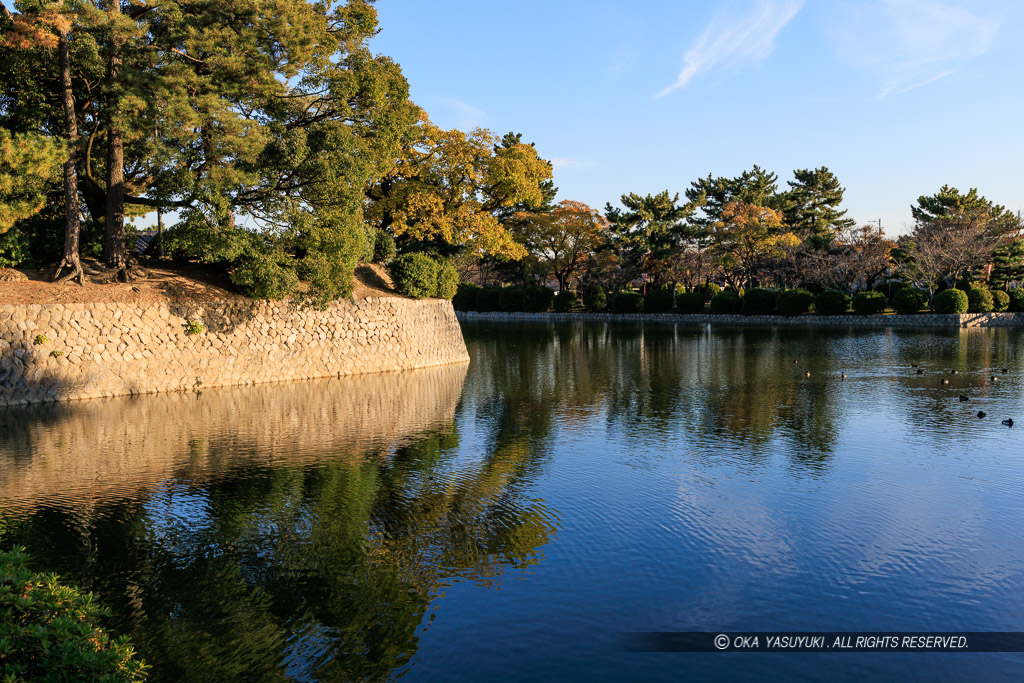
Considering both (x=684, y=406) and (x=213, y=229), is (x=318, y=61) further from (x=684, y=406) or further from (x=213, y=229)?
(x=684, y=406)

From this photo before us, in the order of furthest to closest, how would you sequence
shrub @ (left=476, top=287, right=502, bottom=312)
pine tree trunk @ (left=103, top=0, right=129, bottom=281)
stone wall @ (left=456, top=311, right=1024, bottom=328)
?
shrub @ (left=476, top=287, right=502, bottom=312) → stone wall @ (left=456, top=311, right=1024, bottom=328) → pine tree trunk @ (left=103, top=0, right=129, bottom=281)

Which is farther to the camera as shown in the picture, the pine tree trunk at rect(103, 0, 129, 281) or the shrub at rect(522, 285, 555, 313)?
the shrub at rect(522, 285, 555, 313)

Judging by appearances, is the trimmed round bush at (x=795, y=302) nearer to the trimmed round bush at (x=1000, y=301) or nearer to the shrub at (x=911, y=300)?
the shrub at (x=911, y=300)

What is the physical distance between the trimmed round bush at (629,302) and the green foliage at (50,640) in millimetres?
66868

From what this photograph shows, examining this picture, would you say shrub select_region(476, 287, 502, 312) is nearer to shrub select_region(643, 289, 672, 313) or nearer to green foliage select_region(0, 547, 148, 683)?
shrub select_region(643, 289, 672, 313)

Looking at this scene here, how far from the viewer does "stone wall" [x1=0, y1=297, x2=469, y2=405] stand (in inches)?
749

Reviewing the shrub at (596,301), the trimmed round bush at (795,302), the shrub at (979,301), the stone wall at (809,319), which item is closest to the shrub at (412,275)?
the stone wall at (809,319)

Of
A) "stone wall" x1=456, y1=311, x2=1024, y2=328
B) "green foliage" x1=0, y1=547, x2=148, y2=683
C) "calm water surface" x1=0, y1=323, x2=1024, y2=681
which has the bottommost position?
"calm water surface" x1=0, y1=323, x2=1024, y2=681

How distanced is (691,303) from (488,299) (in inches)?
884

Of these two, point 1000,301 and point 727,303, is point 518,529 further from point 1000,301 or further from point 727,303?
point 727,303

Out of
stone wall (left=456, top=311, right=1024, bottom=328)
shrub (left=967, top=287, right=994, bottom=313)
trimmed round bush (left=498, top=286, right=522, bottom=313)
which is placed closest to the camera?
stone wall (left=456, top=311, right=1024, bottom=328)

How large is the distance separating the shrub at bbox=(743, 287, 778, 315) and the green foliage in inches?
2433

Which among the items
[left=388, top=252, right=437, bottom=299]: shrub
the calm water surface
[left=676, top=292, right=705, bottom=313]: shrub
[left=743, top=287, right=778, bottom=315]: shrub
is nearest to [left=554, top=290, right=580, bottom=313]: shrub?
[left=676, top=292, right=705, bottom=313]: shrub

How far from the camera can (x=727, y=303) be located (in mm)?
64188
